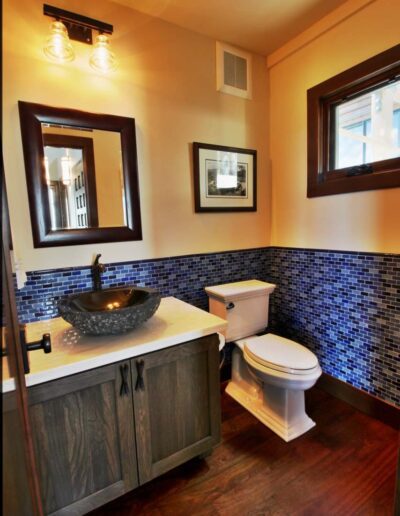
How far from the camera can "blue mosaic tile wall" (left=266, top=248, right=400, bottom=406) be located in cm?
165

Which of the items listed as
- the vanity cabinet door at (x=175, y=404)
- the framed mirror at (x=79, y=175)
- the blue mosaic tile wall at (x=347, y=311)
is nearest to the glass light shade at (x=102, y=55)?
the framed mirror at (x=79, y=175)

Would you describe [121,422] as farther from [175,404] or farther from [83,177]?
[83,177]

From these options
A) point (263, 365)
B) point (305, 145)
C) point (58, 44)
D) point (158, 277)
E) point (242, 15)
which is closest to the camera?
point (58, 44)

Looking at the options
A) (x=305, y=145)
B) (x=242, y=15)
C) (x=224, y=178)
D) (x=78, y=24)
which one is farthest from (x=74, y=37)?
(x=305, y=145)

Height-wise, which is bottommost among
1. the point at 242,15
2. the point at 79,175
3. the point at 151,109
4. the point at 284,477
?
the point at 284,477

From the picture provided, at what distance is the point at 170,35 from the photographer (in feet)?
5.94

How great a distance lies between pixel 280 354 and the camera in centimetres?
169

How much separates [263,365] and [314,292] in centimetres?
71

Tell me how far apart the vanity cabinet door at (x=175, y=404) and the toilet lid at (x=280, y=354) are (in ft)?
1.26

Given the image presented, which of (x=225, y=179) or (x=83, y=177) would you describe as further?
(x=225, y=179)

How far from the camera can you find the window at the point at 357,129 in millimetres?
1617

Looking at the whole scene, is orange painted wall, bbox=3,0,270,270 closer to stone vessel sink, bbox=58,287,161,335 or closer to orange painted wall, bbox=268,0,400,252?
orange painted wall, bbox=268,0,400,252

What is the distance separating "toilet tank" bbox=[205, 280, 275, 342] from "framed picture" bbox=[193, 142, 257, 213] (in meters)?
0.58

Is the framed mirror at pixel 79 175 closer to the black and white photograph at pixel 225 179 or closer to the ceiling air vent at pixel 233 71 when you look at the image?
the black and white photograph at pixel 225 179
